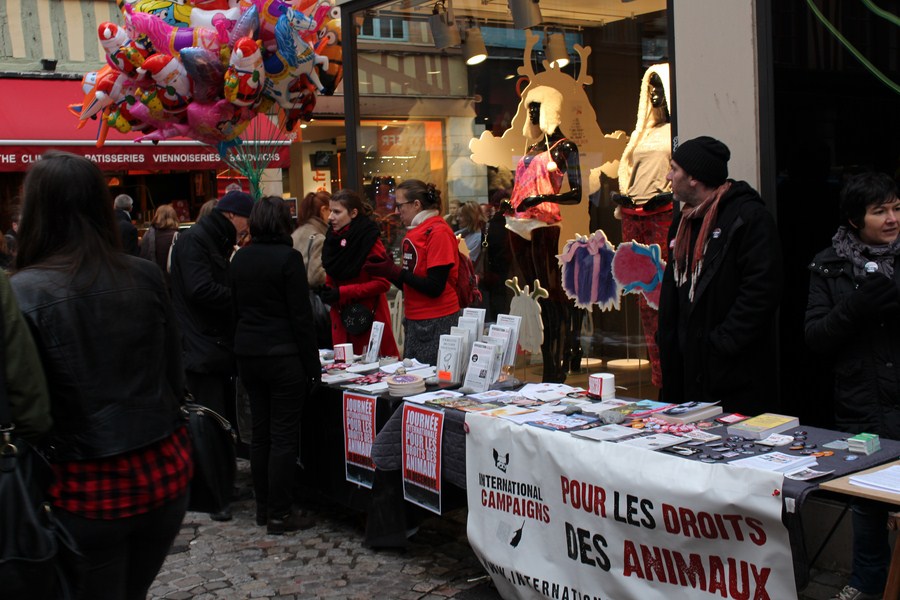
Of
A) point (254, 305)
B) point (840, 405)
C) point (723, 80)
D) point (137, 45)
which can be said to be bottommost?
point (840, 405)

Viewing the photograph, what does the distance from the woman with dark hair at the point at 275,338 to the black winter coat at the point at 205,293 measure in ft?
1.58

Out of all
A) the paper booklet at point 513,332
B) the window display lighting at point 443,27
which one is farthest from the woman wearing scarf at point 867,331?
the window display lighting at point 443,27

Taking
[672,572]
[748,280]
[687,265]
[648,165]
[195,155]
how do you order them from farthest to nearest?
[195,155], [648,165], [687,265], [748,280], [672,572]

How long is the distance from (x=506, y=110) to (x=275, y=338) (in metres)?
2.90

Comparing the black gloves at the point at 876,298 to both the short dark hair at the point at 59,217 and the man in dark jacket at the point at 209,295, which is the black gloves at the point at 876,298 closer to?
the short dark hair at the point at 59,217

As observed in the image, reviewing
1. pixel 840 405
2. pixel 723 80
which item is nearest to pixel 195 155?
pixel 723 80

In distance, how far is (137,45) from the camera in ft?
25.6

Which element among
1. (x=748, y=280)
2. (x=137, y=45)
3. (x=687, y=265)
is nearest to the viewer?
(x=748, y=280)

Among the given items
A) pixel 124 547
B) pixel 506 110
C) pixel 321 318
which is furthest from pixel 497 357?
pixel 506 110

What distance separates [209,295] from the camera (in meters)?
5.86

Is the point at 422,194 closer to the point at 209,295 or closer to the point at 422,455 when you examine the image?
the point at 209,295

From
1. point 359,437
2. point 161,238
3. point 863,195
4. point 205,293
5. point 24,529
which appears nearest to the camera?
point 24,529

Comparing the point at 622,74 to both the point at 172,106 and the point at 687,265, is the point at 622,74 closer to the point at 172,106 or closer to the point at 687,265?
the point at 687,265

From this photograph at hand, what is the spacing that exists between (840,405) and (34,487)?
10.0 feet
